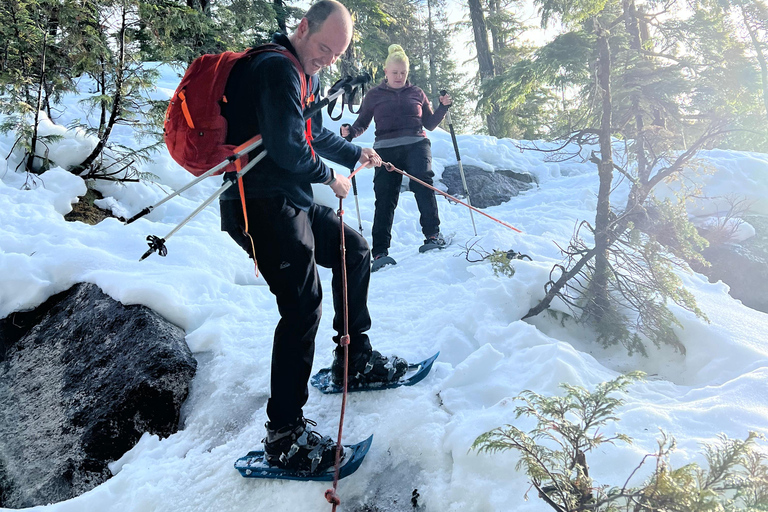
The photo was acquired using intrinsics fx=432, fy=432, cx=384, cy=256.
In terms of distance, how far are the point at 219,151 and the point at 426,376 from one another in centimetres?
196

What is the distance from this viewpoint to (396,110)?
5.85 meters

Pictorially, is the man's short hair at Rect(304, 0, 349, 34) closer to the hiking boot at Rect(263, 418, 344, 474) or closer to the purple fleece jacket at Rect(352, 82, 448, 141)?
the hiking boot at Rect(263, 418, 344, 474)

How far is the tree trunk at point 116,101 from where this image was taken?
5.78 m

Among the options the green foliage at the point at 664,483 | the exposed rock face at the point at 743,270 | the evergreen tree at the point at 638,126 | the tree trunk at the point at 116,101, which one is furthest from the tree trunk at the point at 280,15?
the green foliage at the point at 664,483

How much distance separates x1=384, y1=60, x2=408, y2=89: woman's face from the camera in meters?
5.72

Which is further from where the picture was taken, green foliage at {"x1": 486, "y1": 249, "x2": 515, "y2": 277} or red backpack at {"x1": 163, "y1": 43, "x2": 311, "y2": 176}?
green foliage at {"x1": 486, "y1": 249, "x2": 515, "y2": 277}

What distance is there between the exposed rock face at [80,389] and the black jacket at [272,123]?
5.63ft

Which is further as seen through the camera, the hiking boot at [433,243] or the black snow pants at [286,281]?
the hiking boot at [433,243]

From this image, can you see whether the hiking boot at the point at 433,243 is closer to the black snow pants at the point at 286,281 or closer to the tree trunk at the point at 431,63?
the black snow pants at the point at 286,281

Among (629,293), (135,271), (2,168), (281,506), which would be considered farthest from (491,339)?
(2,168)

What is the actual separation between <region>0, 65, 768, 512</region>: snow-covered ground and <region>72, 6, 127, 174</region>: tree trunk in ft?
0.72

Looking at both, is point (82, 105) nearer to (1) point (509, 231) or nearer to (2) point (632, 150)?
(1) point (509, 231)

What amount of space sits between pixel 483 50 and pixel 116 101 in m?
12.2

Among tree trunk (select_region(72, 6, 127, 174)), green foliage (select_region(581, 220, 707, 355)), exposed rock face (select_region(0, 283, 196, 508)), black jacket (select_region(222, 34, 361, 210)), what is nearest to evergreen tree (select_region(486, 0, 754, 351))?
green foliage (select_region(581, 220, 707, 355))
